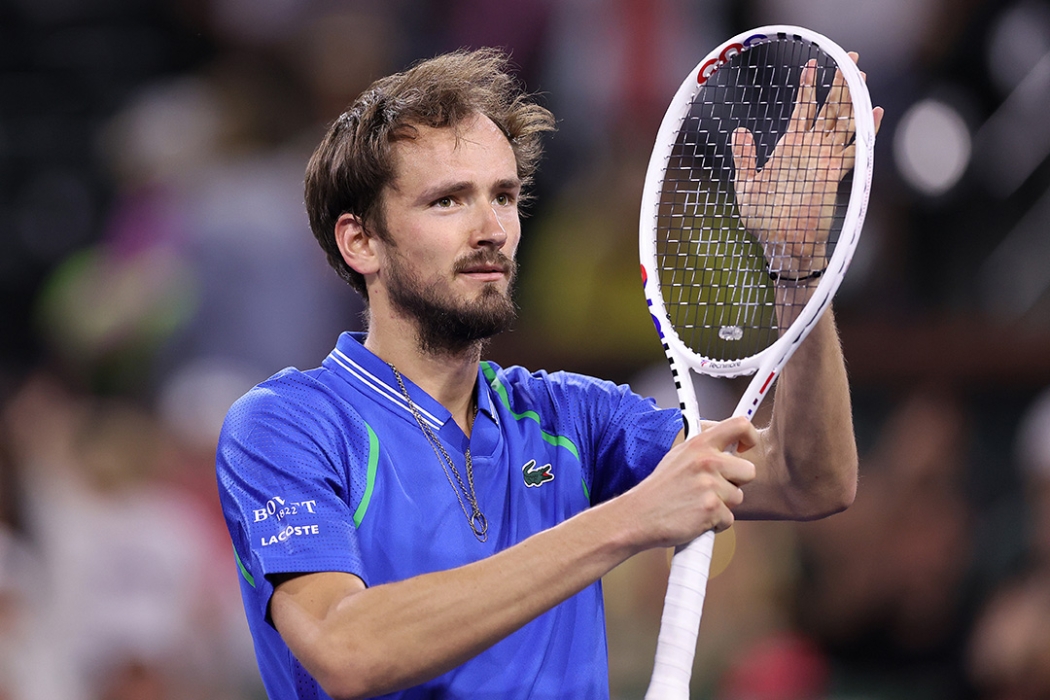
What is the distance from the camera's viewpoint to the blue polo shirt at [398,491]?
2.89 metres

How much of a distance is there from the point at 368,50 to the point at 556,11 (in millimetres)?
1144

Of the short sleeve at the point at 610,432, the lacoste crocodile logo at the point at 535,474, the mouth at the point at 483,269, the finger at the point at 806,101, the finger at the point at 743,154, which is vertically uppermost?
the finger at the point at 806,101

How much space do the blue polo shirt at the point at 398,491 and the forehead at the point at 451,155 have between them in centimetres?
44

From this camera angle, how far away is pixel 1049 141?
25.1ft

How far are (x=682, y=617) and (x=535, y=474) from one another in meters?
0.60

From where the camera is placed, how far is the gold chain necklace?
310cm

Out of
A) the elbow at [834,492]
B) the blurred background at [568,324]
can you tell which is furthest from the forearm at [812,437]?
the blurred background at [568,324]

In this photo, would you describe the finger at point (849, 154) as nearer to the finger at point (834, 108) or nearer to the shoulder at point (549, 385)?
the finger at point (834, 108)

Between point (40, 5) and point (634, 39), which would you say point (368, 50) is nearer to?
point (634, 39)

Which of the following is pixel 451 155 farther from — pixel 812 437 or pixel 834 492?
pixel 834 492

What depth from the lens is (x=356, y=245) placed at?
3.50m

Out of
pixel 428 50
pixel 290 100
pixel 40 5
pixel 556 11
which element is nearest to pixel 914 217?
pixel 556 11

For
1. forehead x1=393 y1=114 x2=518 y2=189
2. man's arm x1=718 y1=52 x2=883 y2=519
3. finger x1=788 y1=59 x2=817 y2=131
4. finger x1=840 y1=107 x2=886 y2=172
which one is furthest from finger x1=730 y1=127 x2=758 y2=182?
forehead x1=393 y1=114 x2=518 y2=189

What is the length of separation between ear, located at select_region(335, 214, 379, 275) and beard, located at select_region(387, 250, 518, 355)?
0.15 metres
